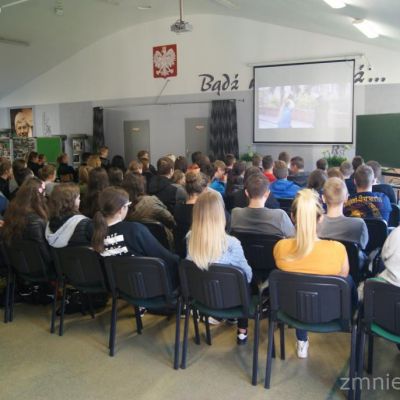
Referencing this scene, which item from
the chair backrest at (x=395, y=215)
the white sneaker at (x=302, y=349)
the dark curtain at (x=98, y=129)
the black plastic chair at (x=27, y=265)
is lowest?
the white sneaker at (x=302, y=349)

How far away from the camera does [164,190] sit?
4.95 m

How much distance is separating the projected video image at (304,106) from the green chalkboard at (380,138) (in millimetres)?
532

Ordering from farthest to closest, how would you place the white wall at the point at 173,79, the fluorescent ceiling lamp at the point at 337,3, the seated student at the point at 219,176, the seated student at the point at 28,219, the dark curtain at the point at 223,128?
the dark curtain at the point at 223,128 < the white wall at the point at 173,79 < the seated student at the point at 219,176 < the fluorescent ceiling lamp at the point at 337,3 < the seated student at the point at 28,219

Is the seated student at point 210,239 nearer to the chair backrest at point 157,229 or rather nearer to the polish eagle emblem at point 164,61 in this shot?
the chair backrest at point 157,229

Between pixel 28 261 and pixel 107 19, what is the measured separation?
8519mm

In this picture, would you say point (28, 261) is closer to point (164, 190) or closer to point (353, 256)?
point (164, 190)

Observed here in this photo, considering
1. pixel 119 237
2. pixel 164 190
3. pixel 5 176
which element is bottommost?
pixel 119 237

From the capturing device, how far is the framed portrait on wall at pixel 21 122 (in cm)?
1334

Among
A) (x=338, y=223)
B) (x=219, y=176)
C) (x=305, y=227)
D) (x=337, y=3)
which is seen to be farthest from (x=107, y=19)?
(x=305, y=227)

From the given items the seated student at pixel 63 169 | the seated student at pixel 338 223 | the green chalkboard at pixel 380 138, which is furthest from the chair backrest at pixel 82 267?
the green chalkboard at pixel 380 138

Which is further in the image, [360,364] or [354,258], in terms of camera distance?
[354,258]

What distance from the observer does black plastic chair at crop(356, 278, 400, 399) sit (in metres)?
2.21

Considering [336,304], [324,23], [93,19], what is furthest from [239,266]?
[93,19]

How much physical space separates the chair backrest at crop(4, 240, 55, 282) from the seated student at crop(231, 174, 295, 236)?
156 centimetres
